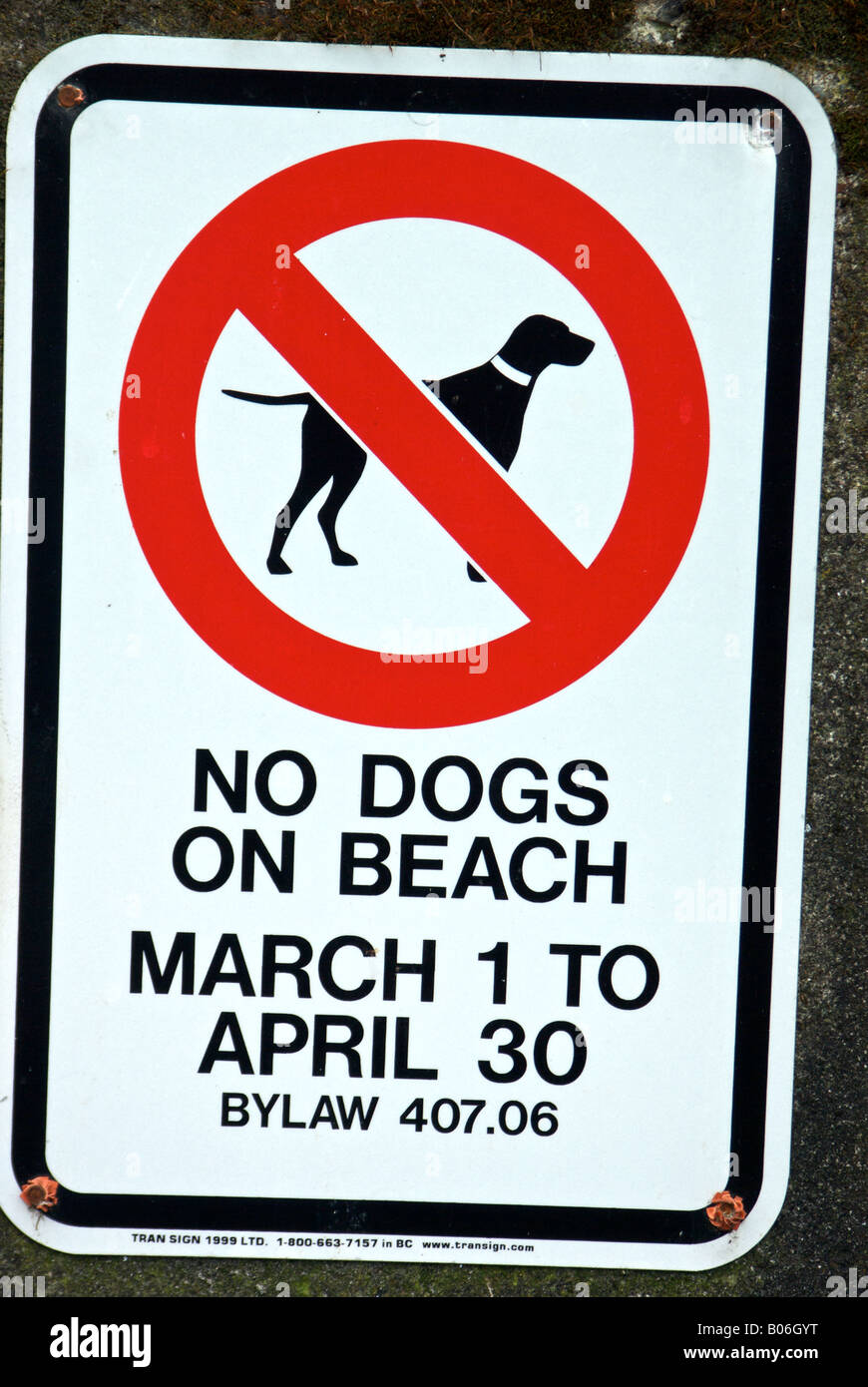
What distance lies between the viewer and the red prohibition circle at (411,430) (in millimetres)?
1191

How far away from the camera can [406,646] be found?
122 cm

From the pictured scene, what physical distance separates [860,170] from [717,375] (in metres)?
0.36

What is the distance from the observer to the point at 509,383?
1201 mm

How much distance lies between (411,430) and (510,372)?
157 millimetres

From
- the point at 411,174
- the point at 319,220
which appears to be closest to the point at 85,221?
the point at 319,220

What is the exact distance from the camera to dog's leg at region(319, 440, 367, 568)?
47.3 inches

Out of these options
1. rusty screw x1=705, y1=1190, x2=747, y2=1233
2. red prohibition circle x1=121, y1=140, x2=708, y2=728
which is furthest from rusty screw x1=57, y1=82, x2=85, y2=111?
rusty screw x1=705, y1=1190, x2=747, y2=1233
